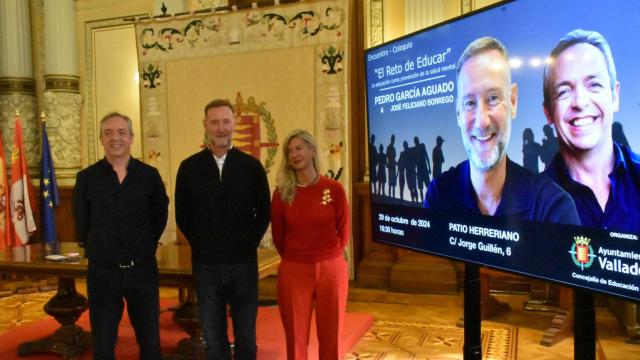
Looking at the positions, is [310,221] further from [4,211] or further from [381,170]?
[4,211]

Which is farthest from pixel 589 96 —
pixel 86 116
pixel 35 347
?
pixel 86 116

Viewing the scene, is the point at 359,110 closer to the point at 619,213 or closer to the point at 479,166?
the point at 479,166

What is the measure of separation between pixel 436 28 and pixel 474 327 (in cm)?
125

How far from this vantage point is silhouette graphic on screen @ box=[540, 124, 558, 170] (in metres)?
1.80

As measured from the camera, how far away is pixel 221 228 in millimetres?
2406

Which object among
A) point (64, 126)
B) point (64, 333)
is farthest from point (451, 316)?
A: point (64, 126)

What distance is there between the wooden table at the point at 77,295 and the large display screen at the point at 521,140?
46.2 inches

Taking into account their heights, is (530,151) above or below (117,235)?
above

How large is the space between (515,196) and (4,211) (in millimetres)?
5069

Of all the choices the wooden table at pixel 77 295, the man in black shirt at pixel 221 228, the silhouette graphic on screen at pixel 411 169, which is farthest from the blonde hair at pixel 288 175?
the wooden table at pixel 77 295

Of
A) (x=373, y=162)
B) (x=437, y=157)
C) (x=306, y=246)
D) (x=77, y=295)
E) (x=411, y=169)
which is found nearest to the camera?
(x=437, y=157)

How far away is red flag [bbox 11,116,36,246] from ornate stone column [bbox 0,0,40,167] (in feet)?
2.87

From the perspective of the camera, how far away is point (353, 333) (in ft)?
12.5

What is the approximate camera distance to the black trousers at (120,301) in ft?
8.24
